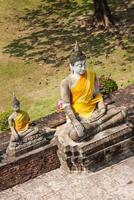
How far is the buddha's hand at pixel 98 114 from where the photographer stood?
13742 millimetres

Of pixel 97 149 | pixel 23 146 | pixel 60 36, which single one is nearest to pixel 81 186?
pixel 97 149

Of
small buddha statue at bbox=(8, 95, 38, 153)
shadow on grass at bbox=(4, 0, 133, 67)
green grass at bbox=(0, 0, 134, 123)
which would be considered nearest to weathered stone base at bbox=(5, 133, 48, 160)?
small buddha statue at bbox=(8, 95, 38, 153)

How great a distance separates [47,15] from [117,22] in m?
4.93

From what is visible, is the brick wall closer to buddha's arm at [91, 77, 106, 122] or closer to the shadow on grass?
buddha's arm at [91, 77, 106, 122]

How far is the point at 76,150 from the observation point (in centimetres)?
1365

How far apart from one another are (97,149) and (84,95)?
1.55 meters

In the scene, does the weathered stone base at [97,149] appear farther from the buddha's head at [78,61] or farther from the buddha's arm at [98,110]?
the buddha's head at [78,61]

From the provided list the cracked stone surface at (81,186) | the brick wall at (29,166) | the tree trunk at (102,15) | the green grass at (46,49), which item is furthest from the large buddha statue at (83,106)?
the tree trunk at (102,15)

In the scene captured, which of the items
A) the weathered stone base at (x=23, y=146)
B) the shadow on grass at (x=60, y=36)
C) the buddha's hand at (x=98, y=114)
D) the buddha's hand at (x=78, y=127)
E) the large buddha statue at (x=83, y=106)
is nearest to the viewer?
the buddha's hand at (x=78, y=127)

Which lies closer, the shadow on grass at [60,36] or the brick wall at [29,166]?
the brick wall at [29,166]

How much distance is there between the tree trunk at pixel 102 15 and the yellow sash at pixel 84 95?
14.5m

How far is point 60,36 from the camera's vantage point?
28.1 meters

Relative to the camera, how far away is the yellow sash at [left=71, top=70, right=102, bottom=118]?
45.1 feet

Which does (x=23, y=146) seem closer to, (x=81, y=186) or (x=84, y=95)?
(x=81, y=186)
